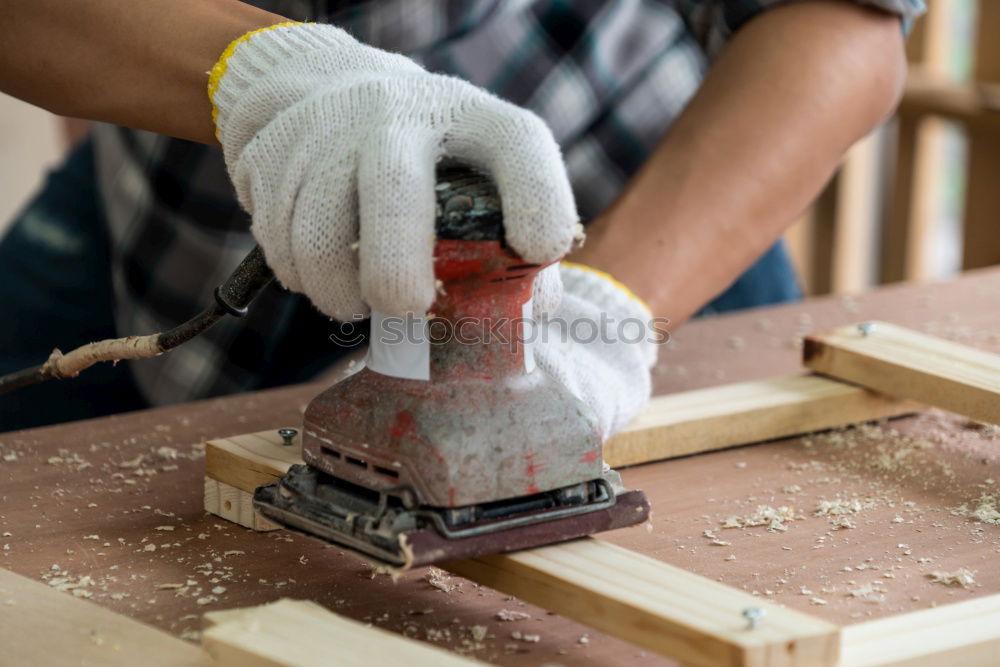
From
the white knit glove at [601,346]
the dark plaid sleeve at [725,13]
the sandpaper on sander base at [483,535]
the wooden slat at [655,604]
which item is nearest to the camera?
the wooden slat at [655,604]

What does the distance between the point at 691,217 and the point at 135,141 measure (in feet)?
2.97

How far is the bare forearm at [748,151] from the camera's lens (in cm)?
161

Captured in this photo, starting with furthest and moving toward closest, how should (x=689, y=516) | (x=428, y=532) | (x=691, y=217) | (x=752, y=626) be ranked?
(x=691, y=217)
(x=689, y=516)
(x=428, y=532)
(x=752, y=626)

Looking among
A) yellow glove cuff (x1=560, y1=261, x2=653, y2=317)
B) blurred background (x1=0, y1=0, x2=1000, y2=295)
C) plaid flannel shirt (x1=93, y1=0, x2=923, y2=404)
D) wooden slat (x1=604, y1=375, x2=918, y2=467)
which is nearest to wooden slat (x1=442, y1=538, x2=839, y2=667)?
wooden slat (x1=604, y1=375, x2=918, y2=467)

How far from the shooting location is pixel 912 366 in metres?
1.44

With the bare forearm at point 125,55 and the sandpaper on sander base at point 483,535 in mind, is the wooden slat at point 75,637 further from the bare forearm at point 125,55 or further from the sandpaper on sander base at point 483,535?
the bare forearm at point 125,55

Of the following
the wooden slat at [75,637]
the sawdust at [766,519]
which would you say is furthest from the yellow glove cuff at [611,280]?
the wooden slat at [75,637]

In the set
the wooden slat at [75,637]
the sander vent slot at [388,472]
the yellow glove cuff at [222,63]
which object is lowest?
the wooden slat at [75,637]

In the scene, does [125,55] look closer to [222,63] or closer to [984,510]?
[222,63]

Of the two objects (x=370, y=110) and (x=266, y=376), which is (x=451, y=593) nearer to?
(x=370, y=110)

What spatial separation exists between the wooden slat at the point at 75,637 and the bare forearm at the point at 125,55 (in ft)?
1.55

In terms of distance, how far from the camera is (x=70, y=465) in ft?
4.42

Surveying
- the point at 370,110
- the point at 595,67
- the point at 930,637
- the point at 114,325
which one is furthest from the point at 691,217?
the point at 114,325

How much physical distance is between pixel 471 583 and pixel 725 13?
3.46ft
